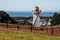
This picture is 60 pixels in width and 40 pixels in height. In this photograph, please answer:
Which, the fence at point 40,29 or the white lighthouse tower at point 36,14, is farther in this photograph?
the white lighthouse tower at point 36,14

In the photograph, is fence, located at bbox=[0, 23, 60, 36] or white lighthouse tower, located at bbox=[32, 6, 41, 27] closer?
fence, located at bbox=[0, 23, 60, 36]

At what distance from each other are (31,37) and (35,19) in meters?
16.6

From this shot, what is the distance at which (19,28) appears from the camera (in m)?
17.5

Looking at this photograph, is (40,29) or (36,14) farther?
(36,14)

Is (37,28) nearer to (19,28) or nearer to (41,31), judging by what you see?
(41,31)

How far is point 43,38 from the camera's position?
12.9 meters

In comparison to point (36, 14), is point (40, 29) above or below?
below

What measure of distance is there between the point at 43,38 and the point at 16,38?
1508 mm

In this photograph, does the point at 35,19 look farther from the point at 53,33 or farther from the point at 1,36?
the point at 1,36
